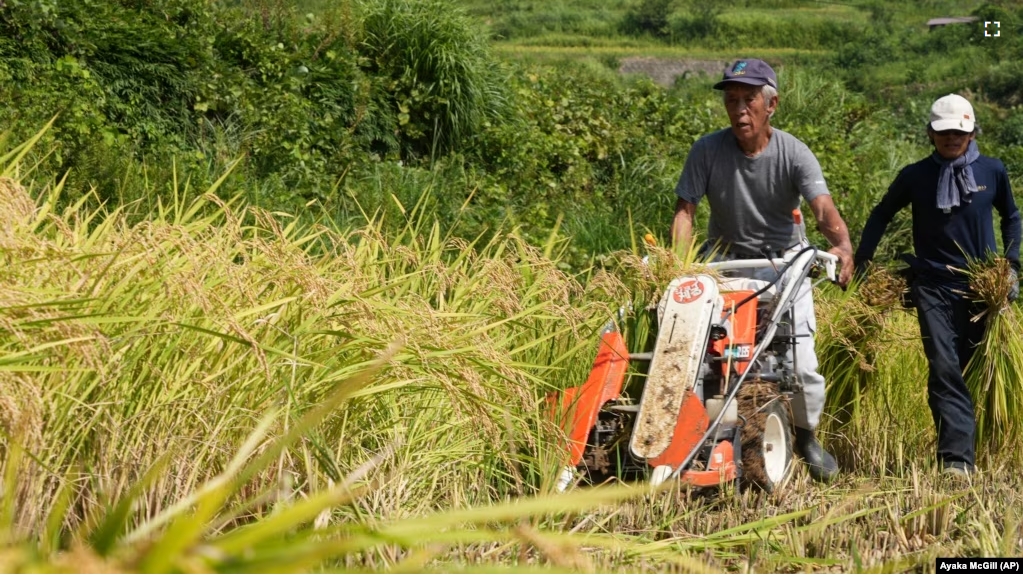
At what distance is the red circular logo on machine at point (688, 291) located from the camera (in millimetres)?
4902

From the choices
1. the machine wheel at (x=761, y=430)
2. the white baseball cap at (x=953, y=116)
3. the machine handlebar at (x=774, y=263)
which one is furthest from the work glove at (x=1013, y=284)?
the machine wheel at (x=761, y=430)

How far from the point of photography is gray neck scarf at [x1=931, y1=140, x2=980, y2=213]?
18.7ft

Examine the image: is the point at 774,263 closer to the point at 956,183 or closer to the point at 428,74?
the point at 956,183

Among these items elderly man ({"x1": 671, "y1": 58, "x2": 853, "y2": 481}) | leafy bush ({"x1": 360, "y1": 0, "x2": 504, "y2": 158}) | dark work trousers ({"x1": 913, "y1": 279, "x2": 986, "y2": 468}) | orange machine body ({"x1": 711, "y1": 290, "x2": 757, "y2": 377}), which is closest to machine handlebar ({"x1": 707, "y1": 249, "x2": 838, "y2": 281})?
elderly man ({"x1": 671, "y1": 58, "x2": 853, "y2": 481})

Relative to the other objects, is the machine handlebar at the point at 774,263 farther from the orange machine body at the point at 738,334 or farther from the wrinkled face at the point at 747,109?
the wrinkled face at the point at 747,109

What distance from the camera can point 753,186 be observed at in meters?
5.60

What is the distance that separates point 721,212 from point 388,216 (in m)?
2.29

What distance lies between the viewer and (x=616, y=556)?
3613mm

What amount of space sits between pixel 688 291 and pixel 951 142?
1.66m

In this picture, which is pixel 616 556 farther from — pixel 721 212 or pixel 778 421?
pixel 721 212

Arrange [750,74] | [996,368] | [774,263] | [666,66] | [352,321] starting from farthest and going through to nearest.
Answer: [666,66] → [996,368] → [750,74] → [774,263] → [352,321]

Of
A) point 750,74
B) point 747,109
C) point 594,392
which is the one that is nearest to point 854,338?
point 747,109

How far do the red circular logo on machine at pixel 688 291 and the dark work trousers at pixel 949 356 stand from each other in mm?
1390

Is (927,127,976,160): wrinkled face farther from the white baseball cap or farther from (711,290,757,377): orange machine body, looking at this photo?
(711,290,757,377): orange machine body
